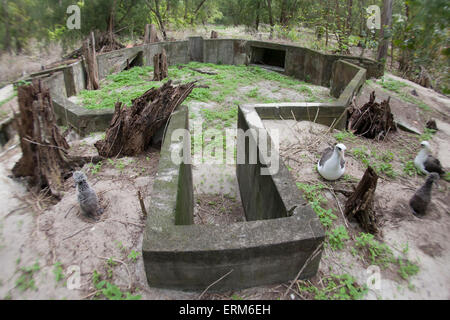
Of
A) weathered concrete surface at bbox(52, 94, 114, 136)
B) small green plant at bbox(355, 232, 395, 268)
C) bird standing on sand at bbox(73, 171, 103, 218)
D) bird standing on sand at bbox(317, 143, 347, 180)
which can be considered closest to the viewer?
small green plant at bbox(355, 232, 395, 268)

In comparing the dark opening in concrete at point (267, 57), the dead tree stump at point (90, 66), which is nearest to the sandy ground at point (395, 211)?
the dead tree stump at point (90, 66)

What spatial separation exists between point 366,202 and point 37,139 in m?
4.32

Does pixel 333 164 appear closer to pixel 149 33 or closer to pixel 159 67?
pixel 159 67

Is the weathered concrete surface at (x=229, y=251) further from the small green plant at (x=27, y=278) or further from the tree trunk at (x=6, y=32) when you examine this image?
the tree trunk at (x=6, y=32)

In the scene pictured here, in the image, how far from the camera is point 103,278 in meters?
2.67

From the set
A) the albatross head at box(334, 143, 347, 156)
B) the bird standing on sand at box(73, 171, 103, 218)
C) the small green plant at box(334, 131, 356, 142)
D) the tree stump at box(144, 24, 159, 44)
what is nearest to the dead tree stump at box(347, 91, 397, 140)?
the small green plant at box(334, 131, 356, 142)

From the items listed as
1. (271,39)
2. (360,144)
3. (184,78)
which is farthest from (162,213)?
(271,39)

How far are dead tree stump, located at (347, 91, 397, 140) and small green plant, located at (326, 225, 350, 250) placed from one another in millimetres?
3266

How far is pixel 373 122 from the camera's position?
5.98m

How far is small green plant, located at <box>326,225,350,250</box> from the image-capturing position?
3.13m

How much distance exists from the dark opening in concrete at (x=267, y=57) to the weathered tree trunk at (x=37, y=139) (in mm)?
12077

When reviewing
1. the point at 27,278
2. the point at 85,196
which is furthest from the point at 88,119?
the point at 27,278

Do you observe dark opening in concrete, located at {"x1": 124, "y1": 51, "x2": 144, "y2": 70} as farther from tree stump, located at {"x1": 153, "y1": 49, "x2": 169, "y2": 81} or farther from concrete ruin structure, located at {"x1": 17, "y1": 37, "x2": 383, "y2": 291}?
concrete ruin structure, located at {"x1": 17, "y1": 37, "x2": 383, "y2": 291}
